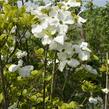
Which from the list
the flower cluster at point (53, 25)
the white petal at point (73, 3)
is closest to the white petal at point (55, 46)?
the flower cluster at point (53, 25)

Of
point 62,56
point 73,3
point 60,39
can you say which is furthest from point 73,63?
point 73,3

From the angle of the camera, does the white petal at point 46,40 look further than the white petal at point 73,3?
No

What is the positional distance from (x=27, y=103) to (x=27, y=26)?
67 cm

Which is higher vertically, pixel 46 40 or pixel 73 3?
pixel 73 3

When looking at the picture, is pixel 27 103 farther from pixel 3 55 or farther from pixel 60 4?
pixel 60 4

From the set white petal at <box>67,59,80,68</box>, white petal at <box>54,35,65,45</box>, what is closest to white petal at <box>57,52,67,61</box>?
white petal at <box>67,59,80,68</box>

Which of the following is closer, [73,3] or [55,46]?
[55,46]

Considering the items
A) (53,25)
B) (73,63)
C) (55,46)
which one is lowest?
(73,63)

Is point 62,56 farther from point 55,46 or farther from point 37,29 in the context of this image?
point 37,29

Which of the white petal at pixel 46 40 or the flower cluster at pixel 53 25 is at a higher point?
the flower cluster at pixel 53 25

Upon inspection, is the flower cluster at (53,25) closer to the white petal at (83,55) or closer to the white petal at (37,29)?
the white petal at (37,29)

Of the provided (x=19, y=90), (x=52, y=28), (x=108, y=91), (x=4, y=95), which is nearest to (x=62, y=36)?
(x=52, y=28)

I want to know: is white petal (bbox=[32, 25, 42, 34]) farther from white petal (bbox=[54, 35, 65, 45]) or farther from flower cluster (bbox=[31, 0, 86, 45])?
white petal (bbox=[54, 35, 65, 45])

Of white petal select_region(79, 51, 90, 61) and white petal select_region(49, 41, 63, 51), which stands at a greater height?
white petal select_region(49, 41, 63, 51)
